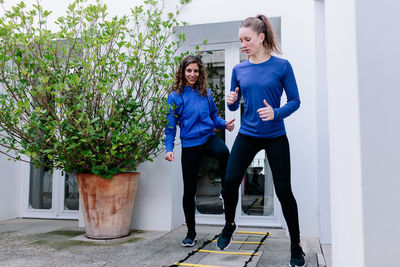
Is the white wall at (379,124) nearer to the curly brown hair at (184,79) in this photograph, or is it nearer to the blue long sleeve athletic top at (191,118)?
the blue long sleeve athletic top at (191,118)

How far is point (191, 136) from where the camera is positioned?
2770 mm

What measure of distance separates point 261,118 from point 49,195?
3.17 metres

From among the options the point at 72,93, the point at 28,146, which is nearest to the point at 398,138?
the point at 72,93

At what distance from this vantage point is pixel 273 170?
221 cm

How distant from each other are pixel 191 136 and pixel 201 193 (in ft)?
3.98

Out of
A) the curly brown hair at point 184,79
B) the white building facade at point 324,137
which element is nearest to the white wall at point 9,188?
the white building facade at point 324,137

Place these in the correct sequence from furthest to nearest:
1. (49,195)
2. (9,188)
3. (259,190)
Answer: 1. (49,195)
2. (9,188)
3. (259,190)

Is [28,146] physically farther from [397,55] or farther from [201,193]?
[397,55]

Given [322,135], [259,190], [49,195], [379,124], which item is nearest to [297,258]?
[322,135]

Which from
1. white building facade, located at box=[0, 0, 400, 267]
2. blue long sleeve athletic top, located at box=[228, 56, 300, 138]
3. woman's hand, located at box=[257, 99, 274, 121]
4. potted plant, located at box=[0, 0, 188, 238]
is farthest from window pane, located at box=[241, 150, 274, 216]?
woman's hand, located at box=[257, 99, 274, 121]

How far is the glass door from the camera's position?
13.8 feet

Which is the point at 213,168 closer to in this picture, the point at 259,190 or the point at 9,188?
the point at 259,190

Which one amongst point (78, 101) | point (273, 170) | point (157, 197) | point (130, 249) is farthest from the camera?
point (157, 197)

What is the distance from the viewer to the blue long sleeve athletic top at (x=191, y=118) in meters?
2.79
